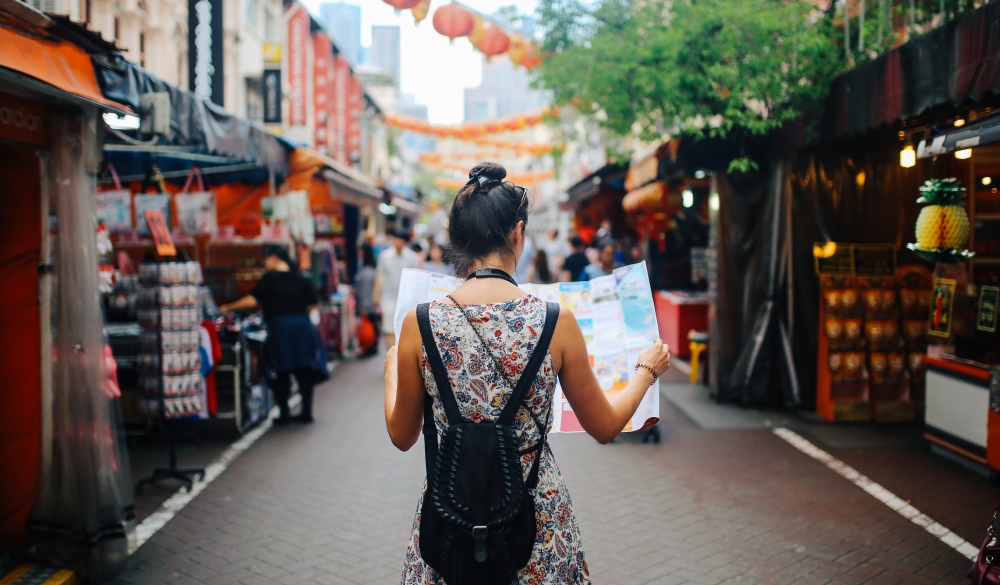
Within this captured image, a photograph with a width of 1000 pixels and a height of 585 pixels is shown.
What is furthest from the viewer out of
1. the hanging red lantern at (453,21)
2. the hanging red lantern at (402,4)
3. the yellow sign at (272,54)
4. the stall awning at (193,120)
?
the yellow sign at (272,54)

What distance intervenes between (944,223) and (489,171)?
495 cm

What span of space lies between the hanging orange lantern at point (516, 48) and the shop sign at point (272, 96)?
5394mm

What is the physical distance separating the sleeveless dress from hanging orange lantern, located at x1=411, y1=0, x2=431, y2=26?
8436 mm

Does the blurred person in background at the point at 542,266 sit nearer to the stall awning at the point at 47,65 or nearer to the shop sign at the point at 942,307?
the shop sign at the point at 942,307

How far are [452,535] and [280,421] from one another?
6.91m

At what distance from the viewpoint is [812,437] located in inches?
305

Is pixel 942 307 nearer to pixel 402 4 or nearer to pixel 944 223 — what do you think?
pixel 944 223

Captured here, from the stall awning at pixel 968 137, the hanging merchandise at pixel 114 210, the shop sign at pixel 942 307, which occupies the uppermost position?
the stall awning at pixel 968 137

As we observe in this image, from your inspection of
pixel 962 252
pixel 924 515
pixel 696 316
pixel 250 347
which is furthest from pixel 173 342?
pixel 696 316

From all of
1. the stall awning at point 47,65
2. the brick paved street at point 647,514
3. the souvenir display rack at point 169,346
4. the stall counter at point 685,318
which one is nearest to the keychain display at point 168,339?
the souvenir display rack at point 169,346

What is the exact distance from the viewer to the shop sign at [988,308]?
6.33m

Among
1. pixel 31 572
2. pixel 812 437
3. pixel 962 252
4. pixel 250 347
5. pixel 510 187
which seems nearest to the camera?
pixel 510 187

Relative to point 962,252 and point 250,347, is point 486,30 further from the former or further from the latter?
point 962,252

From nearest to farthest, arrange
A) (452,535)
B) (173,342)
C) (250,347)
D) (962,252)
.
Answer: (452,535)
(962,252)
(173,342)
(250,347)
